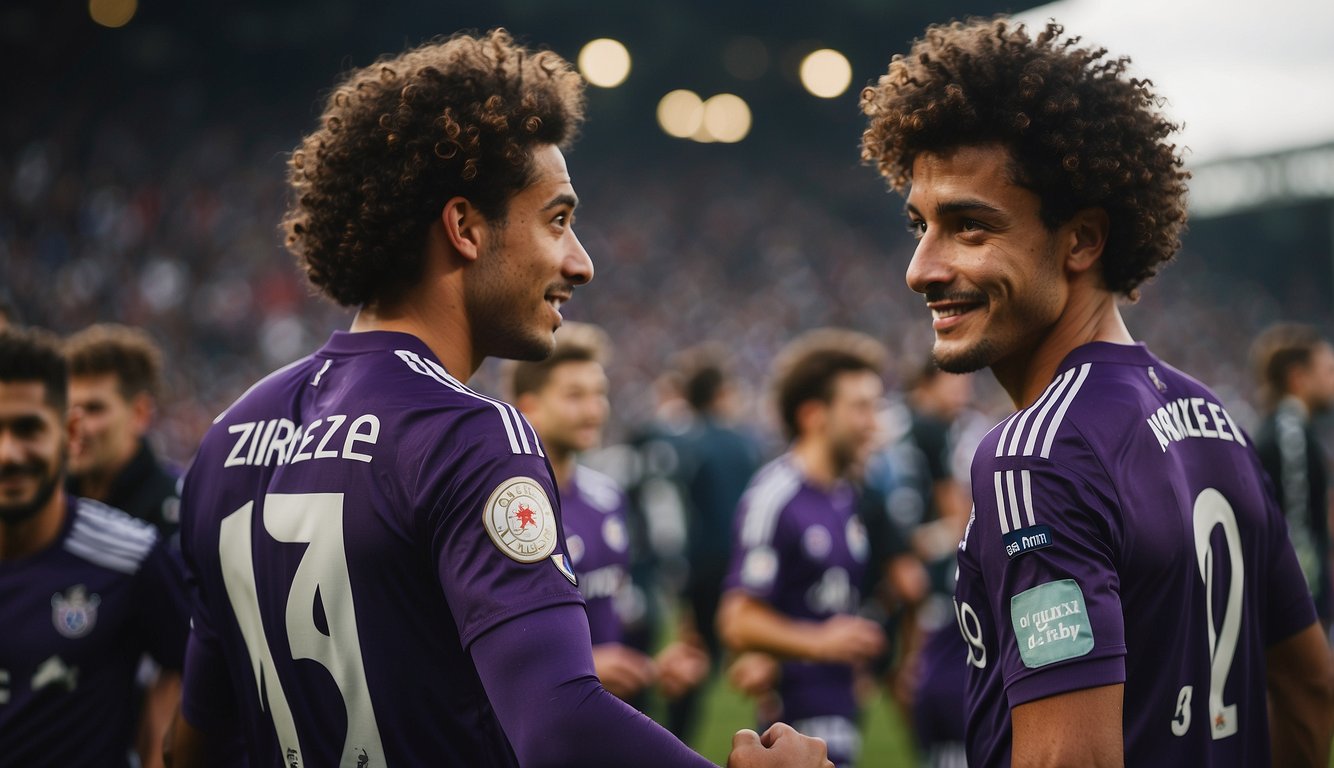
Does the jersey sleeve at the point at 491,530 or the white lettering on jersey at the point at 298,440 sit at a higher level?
the white lettering on jersey at the point at 298,440

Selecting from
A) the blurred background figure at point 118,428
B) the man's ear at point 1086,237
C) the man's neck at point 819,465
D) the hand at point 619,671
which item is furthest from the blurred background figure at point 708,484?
the man's ear at point 1086,237

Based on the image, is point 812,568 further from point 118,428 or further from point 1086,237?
point 1086,237

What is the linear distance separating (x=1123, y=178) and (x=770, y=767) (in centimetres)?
150

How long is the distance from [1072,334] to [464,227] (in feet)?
4.53

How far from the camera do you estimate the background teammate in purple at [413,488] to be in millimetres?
2162

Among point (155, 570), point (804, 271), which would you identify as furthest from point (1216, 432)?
point (804, 271)

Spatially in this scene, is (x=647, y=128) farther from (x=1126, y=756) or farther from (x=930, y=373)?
(x=1126, y=756)

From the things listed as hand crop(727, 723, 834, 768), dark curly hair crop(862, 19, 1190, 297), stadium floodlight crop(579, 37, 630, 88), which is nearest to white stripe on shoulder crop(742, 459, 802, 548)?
dark curly hair crop(862, 19, 1190, 297)

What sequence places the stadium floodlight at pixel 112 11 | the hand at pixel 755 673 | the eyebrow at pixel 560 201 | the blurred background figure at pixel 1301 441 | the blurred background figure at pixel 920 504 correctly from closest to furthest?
the eyebrow at pixel 560 201, the hand at pixel 755 673, the blurred background figure at pixel 1301 441, the blurred background figure at pixel 920 504, the stadium floodlight at pixel 112 11

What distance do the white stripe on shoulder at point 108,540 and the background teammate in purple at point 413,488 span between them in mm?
1008

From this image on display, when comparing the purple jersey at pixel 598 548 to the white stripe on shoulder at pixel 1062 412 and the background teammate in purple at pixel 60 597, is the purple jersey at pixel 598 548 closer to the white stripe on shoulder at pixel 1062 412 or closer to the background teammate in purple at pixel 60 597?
the background teammate in purple at pixel 60 597

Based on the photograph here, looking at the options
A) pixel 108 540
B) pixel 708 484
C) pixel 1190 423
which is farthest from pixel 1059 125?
pixel 708 484

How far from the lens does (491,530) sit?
217 centimetres

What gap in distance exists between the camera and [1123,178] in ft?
8.76
